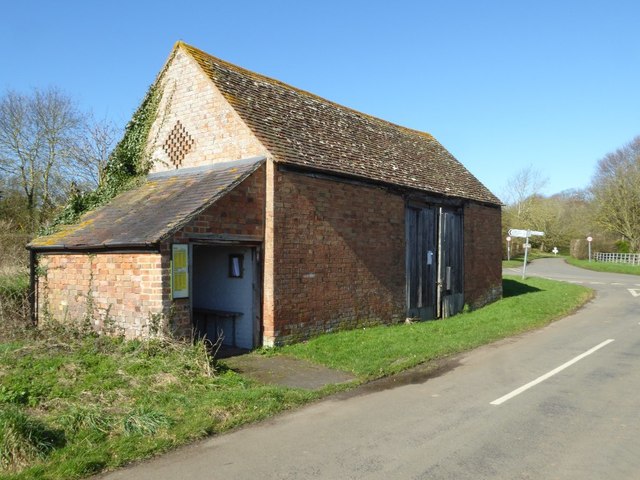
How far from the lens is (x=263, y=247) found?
443 inches

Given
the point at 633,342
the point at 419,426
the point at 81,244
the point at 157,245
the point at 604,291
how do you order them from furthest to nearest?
the point at 604,291 → the point at 633,342 → the point at 81,244 → the point at 157,245 → the point at 419,426

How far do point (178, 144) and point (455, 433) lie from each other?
1000 centimetres

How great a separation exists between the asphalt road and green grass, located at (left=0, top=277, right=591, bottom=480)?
1.34 ft

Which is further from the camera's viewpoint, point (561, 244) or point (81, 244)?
point (561, 244)

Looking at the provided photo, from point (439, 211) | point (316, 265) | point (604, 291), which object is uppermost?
point (439, 211)

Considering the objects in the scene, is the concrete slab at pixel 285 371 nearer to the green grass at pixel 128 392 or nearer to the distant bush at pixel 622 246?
the green grass at pixel 128 392

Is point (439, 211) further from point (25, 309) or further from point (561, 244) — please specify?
point (561, 244)

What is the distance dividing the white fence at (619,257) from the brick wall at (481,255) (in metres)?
32.7

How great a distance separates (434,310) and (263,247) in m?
7.24

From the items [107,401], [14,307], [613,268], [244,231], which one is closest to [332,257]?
[244,231]

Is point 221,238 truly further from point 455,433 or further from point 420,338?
point 455,433

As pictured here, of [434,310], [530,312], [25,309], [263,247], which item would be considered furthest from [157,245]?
[530,312]

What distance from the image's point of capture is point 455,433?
19.8 feet

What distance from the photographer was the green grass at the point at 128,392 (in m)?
5.27
